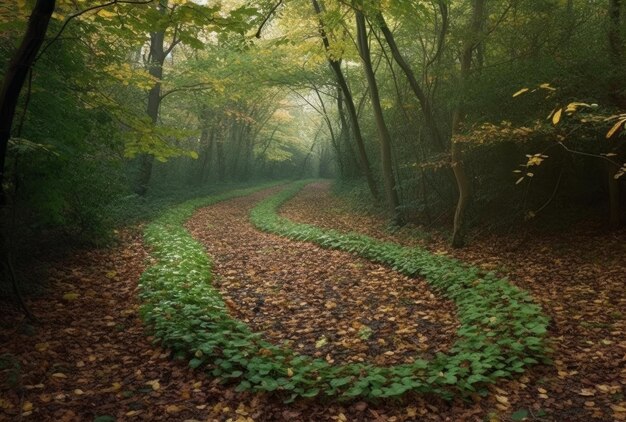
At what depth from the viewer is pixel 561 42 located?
8867mm

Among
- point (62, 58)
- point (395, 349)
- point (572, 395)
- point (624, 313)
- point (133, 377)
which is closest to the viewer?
point (572, 395)

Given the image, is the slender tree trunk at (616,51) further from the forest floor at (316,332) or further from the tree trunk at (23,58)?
the tree trunk at (23,58)

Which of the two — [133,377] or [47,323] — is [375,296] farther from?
[47,323]

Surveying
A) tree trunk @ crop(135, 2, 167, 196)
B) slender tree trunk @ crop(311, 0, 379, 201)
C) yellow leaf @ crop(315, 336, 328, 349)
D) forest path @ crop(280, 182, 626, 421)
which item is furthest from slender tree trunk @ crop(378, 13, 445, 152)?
tree trunk @ crop(135, 2, 167, 196)

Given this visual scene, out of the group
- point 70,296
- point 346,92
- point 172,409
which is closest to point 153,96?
point 346,92

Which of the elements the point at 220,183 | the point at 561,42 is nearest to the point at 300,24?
the point at 561,42

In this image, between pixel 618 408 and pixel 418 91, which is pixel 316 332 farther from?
pixel 418 91

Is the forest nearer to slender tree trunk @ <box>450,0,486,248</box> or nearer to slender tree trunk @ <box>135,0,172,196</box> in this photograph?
slender tree trunk @ <box>450,0,486,248</box>

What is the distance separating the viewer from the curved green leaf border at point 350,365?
→ 4039mm

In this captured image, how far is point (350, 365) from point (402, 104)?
10641 millimetres

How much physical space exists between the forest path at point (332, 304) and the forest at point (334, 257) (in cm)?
5

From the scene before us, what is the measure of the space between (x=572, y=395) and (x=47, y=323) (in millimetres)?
6020

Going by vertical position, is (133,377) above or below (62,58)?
below

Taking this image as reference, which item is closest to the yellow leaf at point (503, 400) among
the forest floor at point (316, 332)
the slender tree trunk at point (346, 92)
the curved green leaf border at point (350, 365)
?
the forest floor at point (316, 332)
